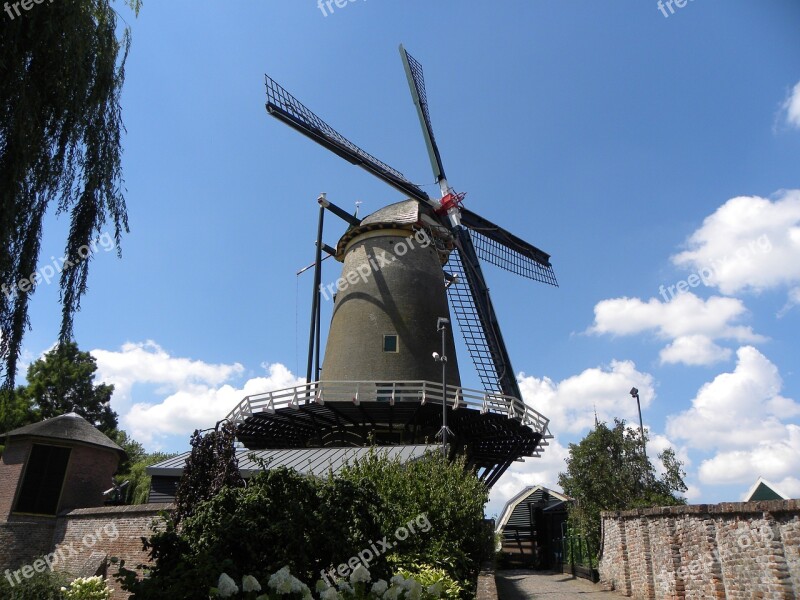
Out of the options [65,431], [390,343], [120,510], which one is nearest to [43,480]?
[65,431]

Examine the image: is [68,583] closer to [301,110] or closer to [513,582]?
[513,582]

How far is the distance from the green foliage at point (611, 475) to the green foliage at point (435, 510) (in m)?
9.19

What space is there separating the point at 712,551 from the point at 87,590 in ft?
38.8

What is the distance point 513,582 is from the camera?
17.8 metres

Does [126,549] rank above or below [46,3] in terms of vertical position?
below

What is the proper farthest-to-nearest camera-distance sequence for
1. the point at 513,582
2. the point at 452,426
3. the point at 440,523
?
the point at 452,426, the point at 513,582, the point at 440,523

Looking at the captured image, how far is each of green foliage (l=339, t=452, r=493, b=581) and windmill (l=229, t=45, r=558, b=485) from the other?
4546 millimetres

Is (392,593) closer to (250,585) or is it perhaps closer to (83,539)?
(250,585)

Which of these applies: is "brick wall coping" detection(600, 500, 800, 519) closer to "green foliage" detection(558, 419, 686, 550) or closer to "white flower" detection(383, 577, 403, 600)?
"white flower" detection(383, 577, 403, 600)

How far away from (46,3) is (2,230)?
2473 mm

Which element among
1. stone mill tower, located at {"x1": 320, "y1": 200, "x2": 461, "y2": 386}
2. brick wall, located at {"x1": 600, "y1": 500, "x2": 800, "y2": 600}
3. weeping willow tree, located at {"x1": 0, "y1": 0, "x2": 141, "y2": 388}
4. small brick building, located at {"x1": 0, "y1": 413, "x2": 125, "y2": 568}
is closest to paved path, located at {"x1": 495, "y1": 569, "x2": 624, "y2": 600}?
brick wall, located at {"x1": 600, "y1": 500, "x2": 800, "y2": 600}

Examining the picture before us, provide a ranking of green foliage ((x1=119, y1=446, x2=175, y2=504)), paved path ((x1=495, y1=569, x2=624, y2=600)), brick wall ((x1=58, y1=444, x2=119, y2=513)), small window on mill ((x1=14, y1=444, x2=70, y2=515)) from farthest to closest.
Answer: green foliage ((x1=119, y1=446, x2=175, y2=504)) → brick wall ((x1=58, y1=444, x2=119, y2=513)) → small window on mill ((x1=14, y1=444, x2=70, y2=515)) → paved path ((x1=495, y1=569, x2=624, y2=600))

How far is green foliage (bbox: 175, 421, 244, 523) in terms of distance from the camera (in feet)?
30.4

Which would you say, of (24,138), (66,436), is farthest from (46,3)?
(66,436)
